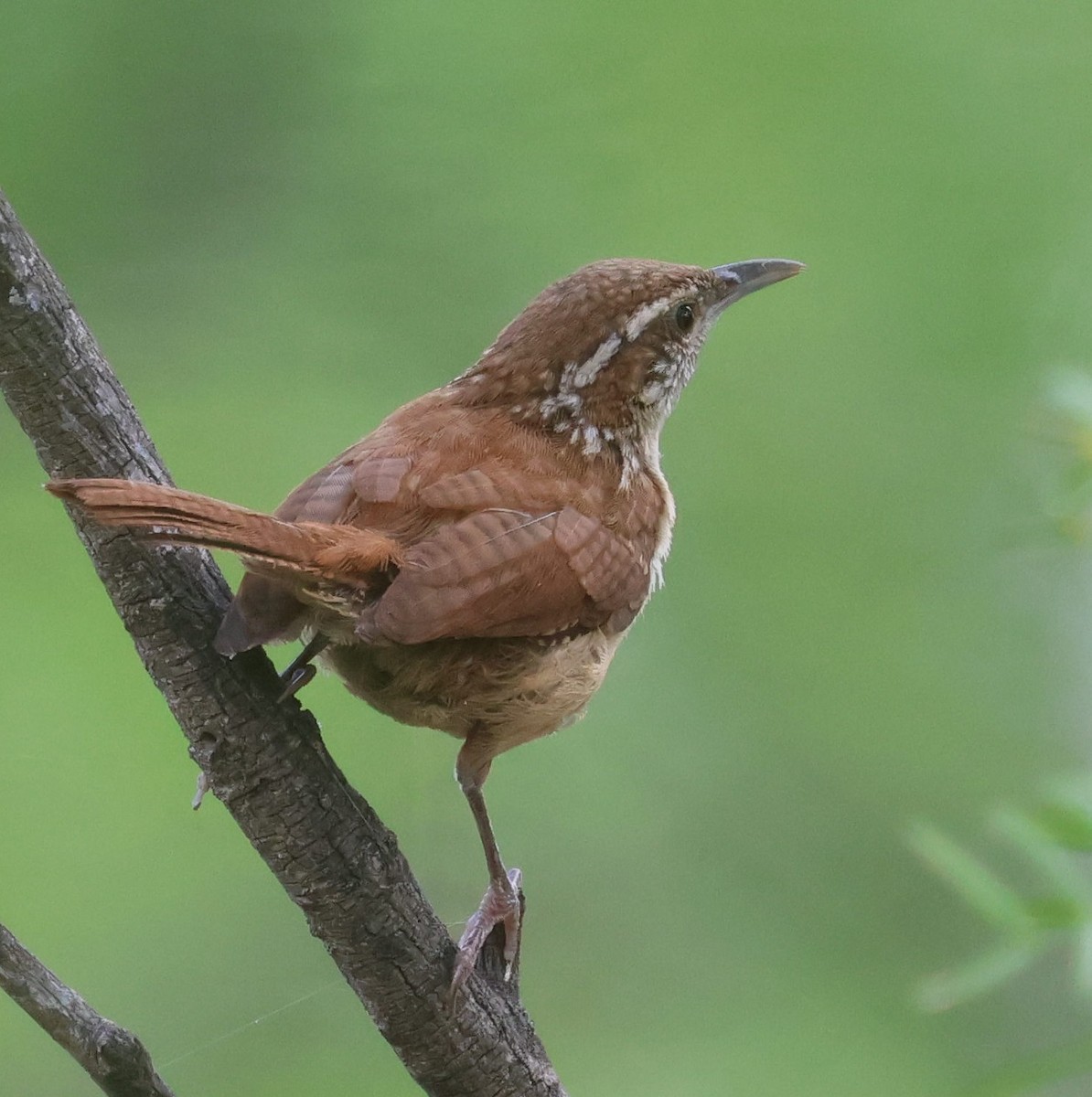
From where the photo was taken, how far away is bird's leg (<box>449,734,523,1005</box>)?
2.02 m

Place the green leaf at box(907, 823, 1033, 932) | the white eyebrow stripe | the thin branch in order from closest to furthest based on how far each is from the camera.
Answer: the green leaf at box(907, 823, 1033, 932) → the thin branch → the white eyebrow stripe

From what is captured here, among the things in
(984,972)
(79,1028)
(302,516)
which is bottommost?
(79,1028)

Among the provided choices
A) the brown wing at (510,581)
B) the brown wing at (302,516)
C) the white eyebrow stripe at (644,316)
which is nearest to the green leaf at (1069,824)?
the brown wing at (510,581)

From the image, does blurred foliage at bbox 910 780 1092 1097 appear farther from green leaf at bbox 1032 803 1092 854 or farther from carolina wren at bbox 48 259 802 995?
carolina wren at bbox 48 259 802 995

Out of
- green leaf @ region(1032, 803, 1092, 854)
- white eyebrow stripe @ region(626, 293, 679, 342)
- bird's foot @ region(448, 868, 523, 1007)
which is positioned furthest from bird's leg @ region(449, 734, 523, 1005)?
green leaf @ region(1032, 803, 1092, 854)

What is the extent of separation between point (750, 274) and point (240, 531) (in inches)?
52.3

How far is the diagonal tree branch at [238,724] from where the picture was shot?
65.0 inches

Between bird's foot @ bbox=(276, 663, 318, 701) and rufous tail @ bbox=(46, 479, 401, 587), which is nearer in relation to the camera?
rufous tail @ bbox=(46, 479, 401, 587)

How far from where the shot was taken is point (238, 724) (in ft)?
5.82

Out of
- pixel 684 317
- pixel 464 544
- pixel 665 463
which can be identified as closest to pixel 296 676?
pixel 464 544

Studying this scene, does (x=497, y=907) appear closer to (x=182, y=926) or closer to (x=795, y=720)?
(x=182, y=926)

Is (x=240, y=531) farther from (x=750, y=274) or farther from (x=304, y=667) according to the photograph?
(x=750, y=274)

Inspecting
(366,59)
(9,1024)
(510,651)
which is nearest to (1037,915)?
(510,651)

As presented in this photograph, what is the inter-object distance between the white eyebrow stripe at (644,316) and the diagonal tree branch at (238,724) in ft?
2.96
